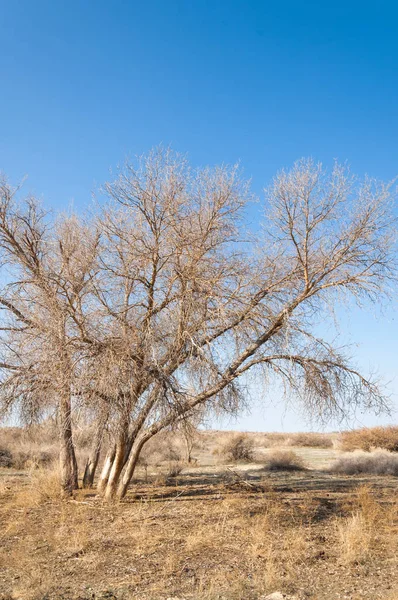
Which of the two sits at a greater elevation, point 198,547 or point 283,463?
point 283,463

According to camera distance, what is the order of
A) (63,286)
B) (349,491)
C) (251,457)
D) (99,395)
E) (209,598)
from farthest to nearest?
(251,457) → (349,491) → (63,286) → (99,395) → (209,598)

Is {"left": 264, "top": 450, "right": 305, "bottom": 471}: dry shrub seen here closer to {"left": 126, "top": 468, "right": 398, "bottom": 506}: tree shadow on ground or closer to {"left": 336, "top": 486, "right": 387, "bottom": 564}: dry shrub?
{"left": 126, "top": 468, "right": 398, "bottom": 506}: tree shadow on ground

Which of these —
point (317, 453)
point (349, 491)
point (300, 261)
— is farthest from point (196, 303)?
point (317, 453)

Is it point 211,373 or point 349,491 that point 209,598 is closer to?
point 211,373

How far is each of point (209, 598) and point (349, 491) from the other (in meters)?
9.49

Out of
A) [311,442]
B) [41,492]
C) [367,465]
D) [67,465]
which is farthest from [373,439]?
[41,492]

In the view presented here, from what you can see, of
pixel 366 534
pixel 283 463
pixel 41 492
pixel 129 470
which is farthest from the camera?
pixel 283 463

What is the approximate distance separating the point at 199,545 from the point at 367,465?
15.5 meters

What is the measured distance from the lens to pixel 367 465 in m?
22.3

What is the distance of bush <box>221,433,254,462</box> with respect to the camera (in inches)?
989

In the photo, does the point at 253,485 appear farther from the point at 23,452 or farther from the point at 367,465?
the point at 23,452

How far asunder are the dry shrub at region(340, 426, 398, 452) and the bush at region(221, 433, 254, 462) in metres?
6.90

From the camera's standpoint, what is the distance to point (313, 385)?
12.4 metres

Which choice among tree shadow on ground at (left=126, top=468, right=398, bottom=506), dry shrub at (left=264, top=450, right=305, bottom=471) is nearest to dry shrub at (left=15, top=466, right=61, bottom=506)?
tree shadow on ground at (left=126, top=468, right=398, bottom=506)
